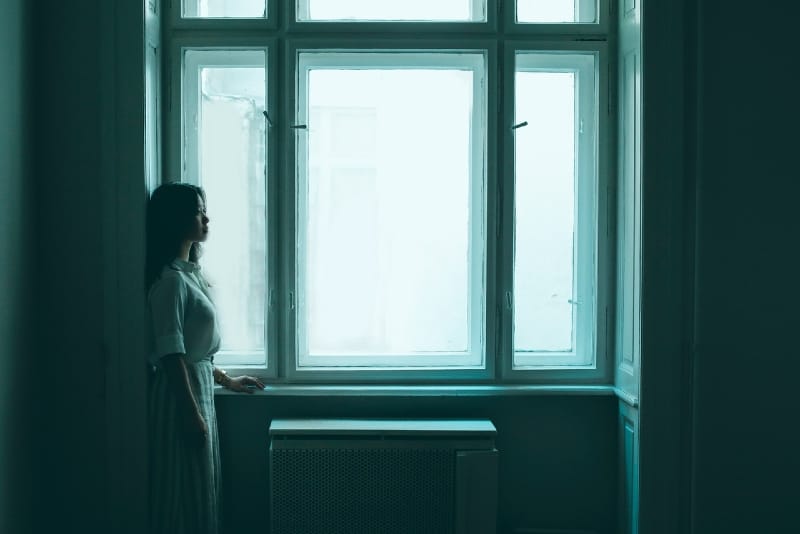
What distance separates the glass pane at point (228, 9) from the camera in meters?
2.95

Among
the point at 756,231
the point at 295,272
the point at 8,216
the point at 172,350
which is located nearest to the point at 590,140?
the point at 756,231

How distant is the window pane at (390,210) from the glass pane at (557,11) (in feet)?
0.82

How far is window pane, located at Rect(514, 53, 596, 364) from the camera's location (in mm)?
3008

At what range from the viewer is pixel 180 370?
2.44 metres

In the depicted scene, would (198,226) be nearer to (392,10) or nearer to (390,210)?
(390,210)

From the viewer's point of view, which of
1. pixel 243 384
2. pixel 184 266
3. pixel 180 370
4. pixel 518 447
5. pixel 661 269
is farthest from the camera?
pixel 518 447

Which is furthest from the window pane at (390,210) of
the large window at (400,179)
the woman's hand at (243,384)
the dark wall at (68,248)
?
the dark wall at (68,248)

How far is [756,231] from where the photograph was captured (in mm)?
2713

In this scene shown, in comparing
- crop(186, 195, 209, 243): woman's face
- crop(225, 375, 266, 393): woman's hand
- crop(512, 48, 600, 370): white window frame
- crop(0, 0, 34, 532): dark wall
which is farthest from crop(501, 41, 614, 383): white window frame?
crop(0, 0, 34, 532): dark wall

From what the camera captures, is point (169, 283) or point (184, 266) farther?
point (184, 266)

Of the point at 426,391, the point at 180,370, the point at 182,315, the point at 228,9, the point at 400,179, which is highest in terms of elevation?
the point at 228,9

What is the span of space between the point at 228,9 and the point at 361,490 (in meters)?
1.86

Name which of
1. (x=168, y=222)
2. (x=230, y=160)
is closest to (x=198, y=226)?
(x=168, y=222)

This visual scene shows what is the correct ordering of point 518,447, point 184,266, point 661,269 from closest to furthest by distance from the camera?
point 184,266
point 661,269
point 518,447
